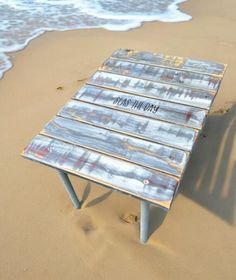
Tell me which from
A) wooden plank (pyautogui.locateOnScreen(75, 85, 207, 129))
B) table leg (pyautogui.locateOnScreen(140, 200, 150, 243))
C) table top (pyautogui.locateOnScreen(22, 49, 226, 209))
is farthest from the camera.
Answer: wooden plank (pyautogui.locateOnScreen(75, 85, 207, 129))

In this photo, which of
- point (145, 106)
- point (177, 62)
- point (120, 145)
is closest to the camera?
point (120, 145)

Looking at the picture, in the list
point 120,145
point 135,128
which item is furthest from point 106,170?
point 135,128

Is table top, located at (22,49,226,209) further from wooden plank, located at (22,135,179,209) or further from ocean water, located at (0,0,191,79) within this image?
ocean water, located at (0,0,191,79)

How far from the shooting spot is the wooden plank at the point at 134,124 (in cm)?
185

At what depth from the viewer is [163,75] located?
2.49 metres

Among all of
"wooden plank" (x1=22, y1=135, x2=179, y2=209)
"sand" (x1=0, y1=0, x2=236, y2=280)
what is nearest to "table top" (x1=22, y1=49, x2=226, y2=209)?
"wooden plank" (x1=22, y1=135, x2=179, y2=209)

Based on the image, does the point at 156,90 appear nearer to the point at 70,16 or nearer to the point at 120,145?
the point at 120,145

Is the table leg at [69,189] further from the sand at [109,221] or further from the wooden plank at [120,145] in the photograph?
the wooden plank at [120,145]

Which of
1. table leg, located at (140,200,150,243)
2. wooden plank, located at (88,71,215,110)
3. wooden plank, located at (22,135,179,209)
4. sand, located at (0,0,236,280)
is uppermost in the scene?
wooden plank, located at (88,71,215,110)

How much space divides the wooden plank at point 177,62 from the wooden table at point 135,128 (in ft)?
0.03

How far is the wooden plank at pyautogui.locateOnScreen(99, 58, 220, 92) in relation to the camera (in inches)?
92.7

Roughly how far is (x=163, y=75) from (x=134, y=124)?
789 millimetres

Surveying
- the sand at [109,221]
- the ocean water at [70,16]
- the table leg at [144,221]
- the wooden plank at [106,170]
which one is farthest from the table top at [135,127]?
the ocean water at [70,16]

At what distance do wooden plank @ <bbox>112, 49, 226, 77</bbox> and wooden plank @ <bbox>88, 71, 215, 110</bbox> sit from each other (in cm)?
36
